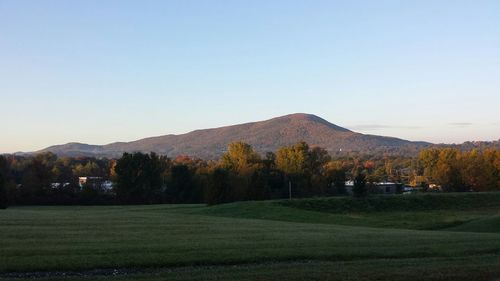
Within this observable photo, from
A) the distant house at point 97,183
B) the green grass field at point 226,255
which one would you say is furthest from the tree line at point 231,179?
the green grass field at point 226,255

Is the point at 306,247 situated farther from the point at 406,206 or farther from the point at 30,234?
the point at 406,206

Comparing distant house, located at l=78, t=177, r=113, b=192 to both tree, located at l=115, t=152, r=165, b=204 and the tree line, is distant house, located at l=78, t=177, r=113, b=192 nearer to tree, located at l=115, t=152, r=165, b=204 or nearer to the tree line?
the tree line

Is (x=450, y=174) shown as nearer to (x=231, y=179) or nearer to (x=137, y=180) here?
(x=231, y=179)

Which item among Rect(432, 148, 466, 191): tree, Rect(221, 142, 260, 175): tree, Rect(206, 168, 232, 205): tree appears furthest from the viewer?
Rect(221, 142, 260, 175): tree

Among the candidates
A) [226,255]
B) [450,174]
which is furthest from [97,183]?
[226,255]

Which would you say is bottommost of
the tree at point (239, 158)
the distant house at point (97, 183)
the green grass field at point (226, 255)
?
the green grass field at point (226, 255)

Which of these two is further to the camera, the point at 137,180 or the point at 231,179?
the point at 137,180

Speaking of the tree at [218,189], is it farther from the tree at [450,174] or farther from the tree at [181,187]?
the tree at [450,174]

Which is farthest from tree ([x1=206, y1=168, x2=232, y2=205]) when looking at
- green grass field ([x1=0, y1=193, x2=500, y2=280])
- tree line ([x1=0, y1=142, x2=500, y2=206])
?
green grass field ([x1=0, y1=193, x2=500, y2=280])

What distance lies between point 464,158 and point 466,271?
91591 mm

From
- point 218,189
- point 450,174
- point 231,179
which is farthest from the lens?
point 450,174

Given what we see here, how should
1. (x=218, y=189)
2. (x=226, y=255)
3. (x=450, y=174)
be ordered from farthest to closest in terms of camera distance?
(x=450, y=174), (x=218, y=189), (x=226, y=255)

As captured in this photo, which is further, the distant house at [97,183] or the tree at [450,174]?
the tree at [450,174]

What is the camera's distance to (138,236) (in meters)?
23.0
